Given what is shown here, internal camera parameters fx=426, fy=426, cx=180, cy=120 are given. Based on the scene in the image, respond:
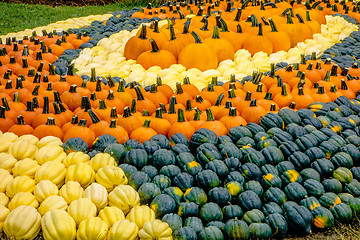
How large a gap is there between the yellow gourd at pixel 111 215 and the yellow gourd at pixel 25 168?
76 centimetres

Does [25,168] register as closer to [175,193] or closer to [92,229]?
[92,229]

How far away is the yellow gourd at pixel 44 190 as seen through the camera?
10.8 feet

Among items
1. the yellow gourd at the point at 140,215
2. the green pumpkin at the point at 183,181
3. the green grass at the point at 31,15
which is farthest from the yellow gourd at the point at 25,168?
the green grass at the point at 31,15

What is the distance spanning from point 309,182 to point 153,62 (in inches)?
122

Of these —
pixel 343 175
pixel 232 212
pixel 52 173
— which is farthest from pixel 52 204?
pixel 343 175

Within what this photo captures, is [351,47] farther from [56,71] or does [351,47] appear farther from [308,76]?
[56,71]

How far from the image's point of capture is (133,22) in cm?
820

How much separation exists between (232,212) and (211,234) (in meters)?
0.29

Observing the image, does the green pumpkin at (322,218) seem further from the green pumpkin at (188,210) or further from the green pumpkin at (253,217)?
the green pumpkin at (188,210)

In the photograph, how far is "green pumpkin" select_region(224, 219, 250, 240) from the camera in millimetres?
3057

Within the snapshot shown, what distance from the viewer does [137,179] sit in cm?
344

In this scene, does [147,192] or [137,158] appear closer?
[147,192]

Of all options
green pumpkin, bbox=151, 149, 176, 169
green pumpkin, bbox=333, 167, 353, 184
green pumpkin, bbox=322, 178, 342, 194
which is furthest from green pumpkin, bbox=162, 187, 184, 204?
green pumpkin, bbox=333, 167, 353, 184

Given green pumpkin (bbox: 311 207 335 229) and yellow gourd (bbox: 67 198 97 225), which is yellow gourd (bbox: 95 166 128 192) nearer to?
yellow gourd (bbox: 67 198 97 225)
